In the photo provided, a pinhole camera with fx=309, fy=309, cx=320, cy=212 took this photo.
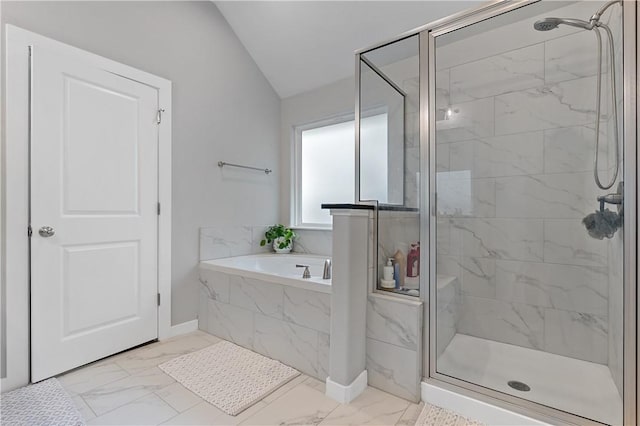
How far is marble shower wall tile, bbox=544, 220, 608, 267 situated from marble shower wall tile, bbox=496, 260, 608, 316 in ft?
0.14

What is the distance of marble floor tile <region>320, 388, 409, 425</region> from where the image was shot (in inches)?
57.0

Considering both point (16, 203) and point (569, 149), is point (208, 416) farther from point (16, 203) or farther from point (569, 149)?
point (569, 149)

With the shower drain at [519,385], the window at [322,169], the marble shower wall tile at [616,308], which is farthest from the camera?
the window at [322,169]

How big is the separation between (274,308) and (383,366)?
767mm

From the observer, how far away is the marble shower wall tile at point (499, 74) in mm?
1983

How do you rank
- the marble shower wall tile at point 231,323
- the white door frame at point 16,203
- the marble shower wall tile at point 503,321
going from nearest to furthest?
the white door frame at point 16,203
the marble shower wall tile at point 503,321
the marble shower wall tile at point 231,323

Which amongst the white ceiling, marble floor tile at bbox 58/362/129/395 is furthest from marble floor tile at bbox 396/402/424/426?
the white ceiling

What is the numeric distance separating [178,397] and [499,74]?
278 cm

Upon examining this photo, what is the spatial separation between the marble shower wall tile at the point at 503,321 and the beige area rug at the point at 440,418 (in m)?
0.62

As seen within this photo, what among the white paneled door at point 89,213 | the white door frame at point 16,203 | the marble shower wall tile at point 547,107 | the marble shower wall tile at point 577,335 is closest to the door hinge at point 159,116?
the white paneled door at point 89,213

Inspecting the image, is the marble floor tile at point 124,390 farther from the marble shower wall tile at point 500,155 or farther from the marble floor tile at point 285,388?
the marble shower wall tile at point 500,155

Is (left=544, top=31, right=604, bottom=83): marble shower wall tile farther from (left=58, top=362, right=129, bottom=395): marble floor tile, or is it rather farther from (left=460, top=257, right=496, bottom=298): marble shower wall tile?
(left=58, top=362, right=129, bottom=395): marble floor tile

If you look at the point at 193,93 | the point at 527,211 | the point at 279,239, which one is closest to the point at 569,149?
the point at 527,211

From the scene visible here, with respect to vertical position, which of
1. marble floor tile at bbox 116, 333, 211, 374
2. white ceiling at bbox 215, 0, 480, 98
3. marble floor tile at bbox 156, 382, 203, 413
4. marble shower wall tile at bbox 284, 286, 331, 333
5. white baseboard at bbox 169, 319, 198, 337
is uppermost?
white ceiling at bbox 215, 0, 480, 98
